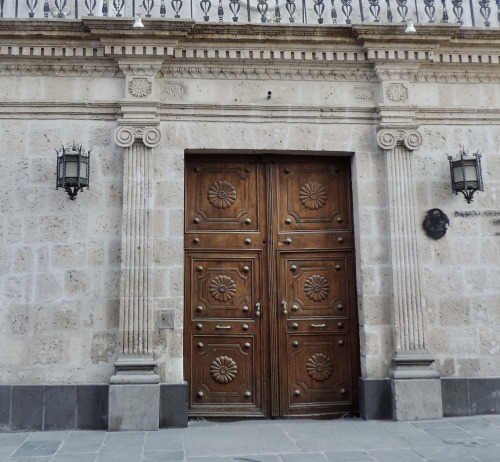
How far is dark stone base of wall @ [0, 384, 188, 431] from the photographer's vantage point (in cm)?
533

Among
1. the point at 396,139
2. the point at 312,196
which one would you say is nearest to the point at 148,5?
the point at 312,196

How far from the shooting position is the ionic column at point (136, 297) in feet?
17.2

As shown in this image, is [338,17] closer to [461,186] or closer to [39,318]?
[461,186]

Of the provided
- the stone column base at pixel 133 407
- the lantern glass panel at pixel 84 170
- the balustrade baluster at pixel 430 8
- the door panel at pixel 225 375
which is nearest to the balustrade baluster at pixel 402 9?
the balustrade baluster at pixel 430 8

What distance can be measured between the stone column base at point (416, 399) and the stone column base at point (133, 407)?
8.11 feet

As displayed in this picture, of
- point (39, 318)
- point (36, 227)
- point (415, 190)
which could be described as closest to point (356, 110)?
point (415, 190)

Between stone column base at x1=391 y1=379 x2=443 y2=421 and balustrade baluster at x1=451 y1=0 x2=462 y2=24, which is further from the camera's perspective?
balustrade baluster at x1=451 y1=0 x2=462 y2=24

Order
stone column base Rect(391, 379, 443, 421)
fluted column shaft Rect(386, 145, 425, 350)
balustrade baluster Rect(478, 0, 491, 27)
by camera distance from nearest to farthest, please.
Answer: stone column base Rect(391, 379, 443, 421) < fluted column shaft Rect(386, 145, 425, 350) < balustrade baluster Rect(478, 0, 491, 27)

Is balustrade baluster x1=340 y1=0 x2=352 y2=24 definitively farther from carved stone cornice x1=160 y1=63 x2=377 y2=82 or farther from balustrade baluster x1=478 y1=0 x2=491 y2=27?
balustrade baluster x1=478 y1=0 x2=491 y2=27

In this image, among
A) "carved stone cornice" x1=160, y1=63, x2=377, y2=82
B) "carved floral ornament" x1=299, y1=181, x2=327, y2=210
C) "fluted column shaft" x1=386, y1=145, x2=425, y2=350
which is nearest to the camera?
"fluted column shaft" x1=386, y1=145, x2=425, y2=350

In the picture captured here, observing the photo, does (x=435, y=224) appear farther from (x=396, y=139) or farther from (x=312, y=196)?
(x=312, y=196)

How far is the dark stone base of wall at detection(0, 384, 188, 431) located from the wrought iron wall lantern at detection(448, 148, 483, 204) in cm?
377

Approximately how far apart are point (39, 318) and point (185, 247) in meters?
1.71

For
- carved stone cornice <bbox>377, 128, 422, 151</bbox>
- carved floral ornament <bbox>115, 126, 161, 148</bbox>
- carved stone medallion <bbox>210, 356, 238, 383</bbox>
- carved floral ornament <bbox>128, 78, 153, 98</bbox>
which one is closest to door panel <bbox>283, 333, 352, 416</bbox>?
carved stone medallion <bbox>210, 356, 238, 383</bbox>
